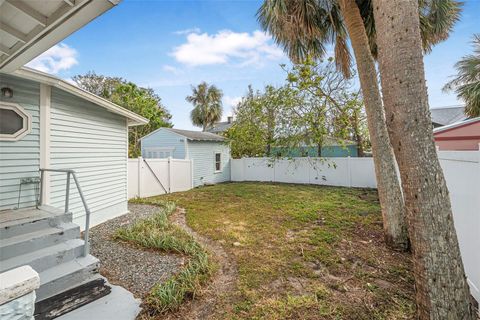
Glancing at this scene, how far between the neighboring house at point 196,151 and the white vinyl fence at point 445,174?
98 cm

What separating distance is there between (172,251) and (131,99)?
15.5 metres

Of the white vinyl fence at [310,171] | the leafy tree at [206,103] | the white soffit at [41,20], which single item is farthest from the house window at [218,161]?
the leafy tree at [206,103]

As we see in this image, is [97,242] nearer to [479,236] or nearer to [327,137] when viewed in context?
[479,236]

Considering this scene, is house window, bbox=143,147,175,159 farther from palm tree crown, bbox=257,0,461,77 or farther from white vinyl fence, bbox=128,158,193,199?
palm tree crown, bbox=257,0,461,77

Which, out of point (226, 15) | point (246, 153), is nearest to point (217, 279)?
point (226, 15)

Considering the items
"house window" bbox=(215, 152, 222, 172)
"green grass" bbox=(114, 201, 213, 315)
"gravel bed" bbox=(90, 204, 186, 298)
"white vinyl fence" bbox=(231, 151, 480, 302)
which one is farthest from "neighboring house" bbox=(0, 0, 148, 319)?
"house window" bbox=(215, 152, 222, 172)

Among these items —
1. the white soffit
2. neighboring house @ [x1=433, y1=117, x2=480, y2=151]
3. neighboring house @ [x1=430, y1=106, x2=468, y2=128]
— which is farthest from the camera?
neighboring house @ [x1=430, y1=106, x2=468, y2=128]

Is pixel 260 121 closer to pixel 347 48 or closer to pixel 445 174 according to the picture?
pixel 347 48

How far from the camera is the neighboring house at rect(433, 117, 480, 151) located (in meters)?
5.83

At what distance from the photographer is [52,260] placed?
2.74 metres

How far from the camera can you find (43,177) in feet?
13.0

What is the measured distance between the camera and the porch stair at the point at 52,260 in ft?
8.06

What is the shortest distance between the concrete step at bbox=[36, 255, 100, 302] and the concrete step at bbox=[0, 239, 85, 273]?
64 millimetres

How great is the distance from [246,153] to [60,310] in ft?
41.5
